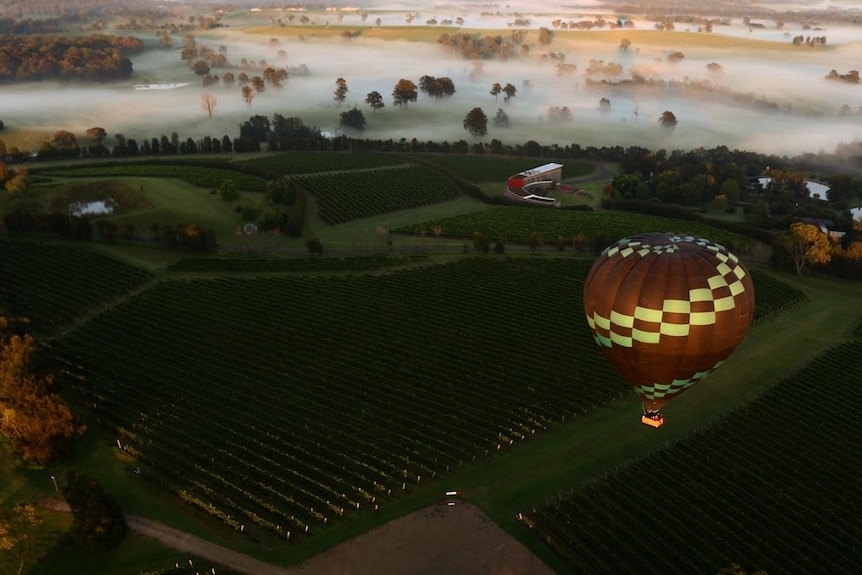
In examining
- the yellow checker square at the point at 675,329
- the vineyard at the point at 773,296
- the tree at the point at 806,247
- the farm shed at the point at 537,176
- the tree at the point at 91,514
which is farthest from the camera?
the farm shed at the point at 537,176

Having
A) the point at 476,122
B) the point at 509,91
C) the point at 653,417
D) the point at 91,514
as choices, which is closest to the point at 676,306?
the point at 653,417

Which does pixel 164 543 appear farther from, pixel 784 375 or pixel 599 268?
pixel 784 375

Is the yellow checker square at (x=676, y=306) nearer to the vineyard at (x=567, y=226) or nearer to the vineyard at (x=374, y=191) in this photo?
the vineyard at (x=567, y=226)

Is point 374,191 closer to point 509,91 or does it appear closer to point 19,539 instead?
point 19,539

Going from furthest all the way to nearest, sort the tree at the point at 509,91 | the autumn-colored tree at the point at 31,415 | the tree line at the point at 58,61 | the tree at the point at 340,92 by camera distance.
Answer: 1. the tree line at the point at 58,61
2. the tree at the point at 509,91
3. the tree at the point at 340,92
4. the autumn-colored tree at the point at 31,415

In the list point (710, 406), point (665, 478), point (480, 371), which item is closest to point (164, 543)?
point (480, 371)

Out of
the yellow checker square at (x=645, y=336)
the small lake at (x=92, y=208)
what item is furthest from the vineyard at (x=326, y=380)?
the small lake at (x=92, y=208)
